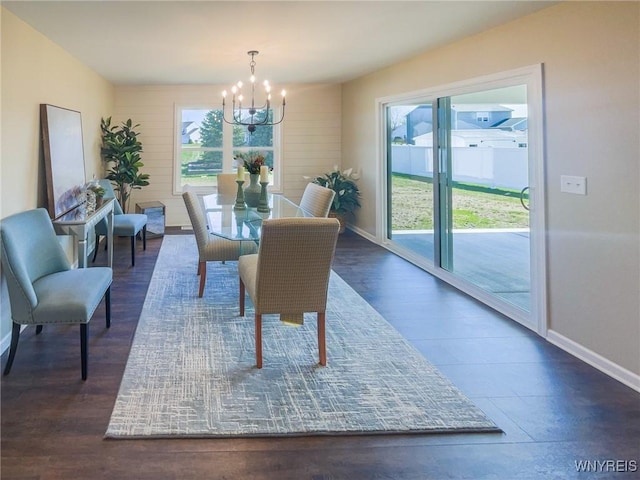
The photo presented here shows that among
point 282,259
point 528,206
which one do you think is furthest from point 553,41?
point 282,259

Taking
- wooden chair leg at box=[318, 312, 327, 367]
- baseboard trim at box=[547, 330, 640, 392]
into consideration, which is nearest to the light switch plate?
baseboard trim at box=[547, 330, 640, 392]

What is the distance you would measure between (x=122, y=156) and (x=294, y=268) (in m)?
4.83

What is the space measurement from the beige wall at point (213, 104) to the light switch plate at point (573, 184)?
→ 513cm

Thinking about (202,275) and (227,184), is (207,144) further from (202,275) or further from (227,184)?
(202,275)

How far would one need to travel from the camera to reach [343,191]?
277 inches

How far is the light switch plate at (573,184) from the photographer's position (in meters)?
2.87

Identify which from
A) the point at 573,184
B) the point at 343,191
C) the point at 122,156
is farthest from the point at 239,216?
the point at 122,156

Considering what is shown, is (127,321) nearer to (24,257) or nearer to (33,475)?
(24,257)

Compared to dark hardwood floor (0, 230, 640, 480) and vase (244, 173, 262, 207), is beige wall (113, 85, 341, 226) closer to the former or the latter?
vase (244, 173, 262, 207)

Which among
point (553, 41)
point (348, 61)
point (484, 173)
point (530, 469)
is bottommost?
point (530, 469)

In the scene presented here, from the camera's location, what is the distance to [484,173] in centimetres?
406

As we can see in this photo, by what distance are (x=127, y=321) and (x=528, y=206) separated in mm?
3173

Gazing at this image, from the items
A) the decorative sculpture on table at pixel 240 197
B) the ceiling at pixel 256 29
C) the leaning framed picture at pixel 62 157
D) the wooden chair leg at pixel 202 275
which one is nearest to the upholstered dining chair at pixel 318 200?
the decorative sculpture on table at pixel 240 197

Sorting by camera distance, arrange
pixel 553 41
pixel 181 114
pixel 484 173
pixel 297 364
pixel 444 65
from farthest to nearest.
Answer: pixel 181 114, pixel 444 65, pixel 484 173, pixel 553 41, pixel 297 364
